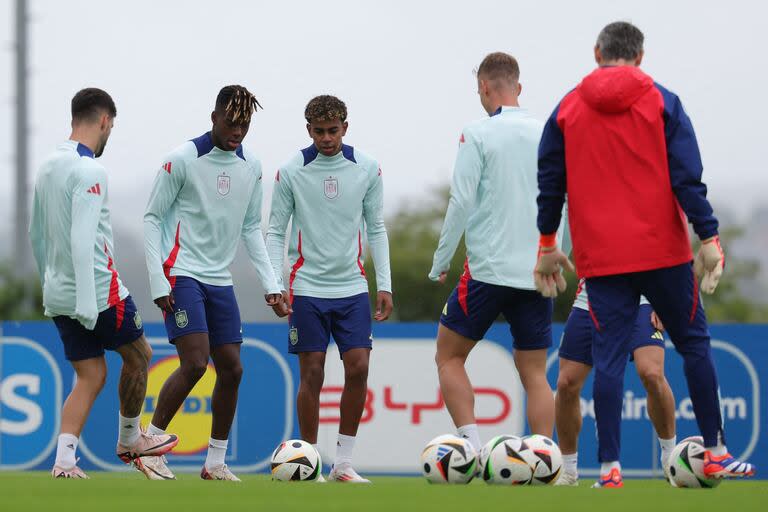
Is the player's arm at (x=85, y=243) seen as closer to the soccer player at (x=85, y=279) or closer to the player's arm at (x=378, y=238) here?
the soccer player at (x=85, y=279)

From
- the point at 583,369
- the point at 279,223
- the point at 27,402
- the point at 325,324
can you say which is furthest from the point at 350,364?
the point at 27,402

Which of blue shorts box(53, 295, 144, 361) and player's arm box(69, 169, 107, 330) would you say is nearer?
player's arm box(69, 169, 107, 330)

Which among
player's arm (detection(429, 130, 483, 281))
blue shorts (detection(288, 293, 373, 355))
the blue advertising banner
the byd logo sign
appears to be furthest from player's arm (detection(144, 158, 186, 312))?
the byd logo sign

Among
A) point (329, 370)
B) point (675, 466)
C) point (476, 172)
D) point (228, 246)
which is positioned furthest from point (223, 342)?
point (329, 370)

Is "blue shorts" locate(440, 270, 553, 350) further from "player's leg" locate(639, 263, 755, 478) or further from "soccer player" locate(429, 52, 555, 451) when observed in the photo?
"player's leg" locate(639, 263, 755, 478)

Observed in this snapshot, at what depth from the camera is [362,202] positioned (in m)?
8.88

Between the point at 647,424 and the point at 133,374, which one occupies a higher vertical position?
the point at 133,374

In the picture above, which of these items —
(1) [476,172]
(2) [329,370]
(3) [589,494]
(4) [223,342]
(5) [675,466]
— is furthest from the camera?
(2) [329,370]

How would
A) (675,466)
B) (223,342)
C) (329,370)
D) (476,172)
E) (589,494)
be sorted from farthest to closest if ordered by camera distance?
1. (329,370)
2. (223,342)
3. (476,172)
4. (675,466)
5. (589,494)

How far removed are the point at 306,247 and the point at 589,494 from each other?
10.4ft

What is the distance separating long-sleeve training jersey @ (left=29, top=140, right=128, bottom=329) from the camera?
7.75 metres

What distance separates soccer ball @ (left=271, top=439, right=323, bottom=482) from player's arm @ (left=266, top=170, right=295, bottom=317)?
104 centimetres

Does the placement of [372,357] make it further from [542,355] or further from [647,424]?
[542,355]

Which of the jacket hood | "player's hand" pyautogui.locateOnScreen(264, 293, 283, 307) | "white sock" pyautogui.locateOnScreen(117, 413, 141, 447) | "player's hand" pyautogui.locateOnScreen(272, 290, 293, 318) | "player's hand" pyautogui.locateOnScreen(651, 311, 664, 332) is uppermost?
the jacket hood
